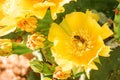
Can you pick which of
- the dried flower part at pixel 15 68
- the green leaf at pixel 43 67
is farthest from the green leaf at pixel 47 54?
the dried flower part at pixel 15 68

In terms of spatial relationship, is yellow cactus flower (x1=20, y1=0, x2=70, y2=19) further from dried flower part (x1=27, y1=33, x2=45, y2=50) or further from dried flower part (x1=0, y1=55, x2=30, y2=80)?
dried flower part (x1=0, y1=55, x2=30, y2=80)

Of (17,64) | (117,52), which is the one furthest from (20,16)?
(17,64)

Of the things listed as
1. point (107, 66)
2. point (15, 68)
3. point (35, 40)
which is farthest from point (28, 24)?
point (15, 68)

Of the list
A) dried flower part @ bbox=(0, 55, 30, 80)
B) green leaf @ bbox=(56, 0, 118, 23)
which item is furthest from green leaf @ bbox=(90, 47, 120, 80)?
dried flower part @ bbox=(0, 55, 30, 80)

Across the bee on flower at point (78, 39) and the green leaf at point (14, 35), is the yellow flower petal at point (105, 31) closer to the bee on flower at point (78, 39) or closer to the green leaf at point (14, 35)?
the bee on flower at point (78, 39)

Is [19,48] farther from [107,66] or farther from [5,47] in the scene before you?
[107,66]

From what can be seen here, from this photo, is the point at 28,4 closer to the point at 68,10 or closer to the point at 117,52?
the point at 68,10
